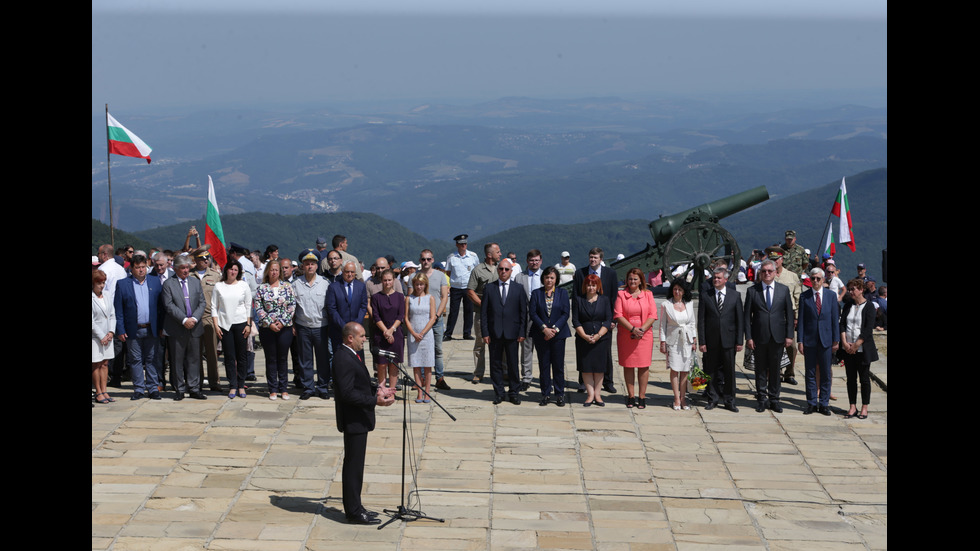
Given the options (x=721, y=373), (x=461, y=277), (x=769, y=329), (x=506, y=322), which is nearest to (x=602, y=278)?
(x=506, y=322)

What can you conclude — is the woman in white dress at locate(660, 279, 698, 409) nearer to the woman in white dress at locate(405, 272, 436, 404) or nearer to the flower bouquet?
the flower bouquet

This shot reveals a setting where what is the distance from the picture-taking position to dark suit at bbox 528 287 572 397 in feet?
34.3

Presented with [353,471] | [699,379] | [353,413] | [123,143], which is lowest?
[353,471]

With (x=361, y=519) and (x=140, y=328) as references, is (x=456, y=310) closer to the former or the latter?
(x=140, y=328)

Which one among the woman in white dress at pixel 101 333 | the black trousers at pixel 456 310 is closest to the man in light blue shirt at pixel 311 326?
the woman in white dress at pixel 101 333

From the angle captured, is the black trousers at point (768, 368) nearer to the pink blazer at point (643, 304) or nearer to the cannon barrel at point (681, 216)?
the pink blazer at point (643, 304)

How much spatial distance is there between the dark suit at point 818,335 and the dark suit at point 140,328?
661 centimetres

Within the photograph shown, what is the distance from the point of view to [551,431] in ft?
31.2

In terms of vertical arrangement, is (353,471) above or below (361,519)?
above

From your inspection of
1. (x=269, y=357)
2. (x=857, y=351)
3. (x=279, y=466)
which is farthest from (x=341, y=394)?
(x=857, y=351)

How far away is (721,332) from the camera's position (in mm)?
10344

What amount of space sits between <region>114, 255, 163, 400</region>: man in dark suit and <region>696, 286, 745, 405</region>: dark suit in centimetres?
563

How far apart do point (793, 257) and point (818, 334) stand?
4.04 m
